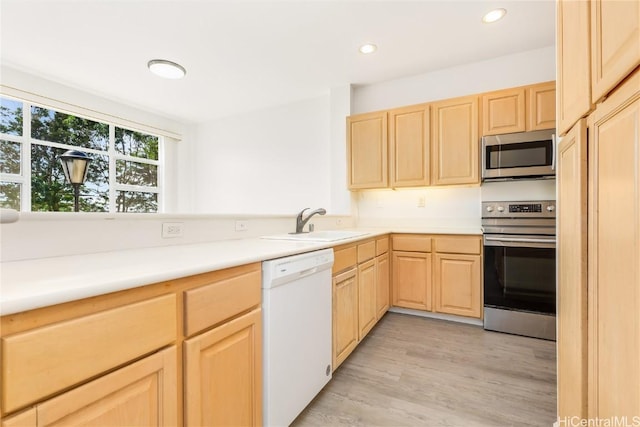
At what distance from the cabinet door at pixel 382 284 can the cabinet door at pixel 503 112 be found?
1.57 m

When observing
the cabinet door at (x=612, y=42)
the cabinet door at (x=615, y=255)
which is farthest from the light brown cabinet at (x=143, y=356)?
the cabinet door at (x=612, y=42)

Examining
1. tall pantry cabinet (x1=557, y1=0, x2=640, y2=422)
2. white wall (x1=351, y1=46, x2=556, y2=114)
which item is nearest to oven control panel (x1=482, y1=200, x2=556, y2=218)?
white wall (x1=351, y1=46, x2=556, y2=114)

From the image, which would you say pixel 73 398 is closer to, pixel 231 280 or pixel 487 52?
pixel 231 280

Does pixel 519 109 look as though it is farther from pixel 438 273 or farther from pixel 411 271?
pixel 411 271

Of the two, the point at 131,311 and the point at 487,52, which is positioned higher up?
the point at 487,52

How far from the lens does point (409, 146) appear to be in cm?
296

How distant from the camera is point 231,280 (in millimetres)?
1007

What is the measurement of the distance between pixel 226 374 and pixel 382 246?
191 cm

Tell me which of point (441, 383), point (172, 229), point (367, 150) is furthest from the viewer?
point (367, 150)

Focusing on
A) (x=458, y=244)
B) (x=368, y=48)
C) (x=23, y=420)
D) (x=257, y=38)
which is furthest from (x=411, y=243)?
(x=23, y=420)

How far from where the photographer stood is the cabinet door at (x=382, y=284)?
248 centimetres

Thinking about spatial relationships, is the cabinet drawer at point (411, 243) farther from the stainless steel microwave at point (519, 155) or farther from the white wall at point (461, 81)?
the white wall at point (461, 81)

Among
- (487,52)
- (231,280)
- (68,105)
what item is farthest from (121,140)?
(487,52)

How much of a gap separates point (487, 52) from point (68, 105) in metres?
4.87
